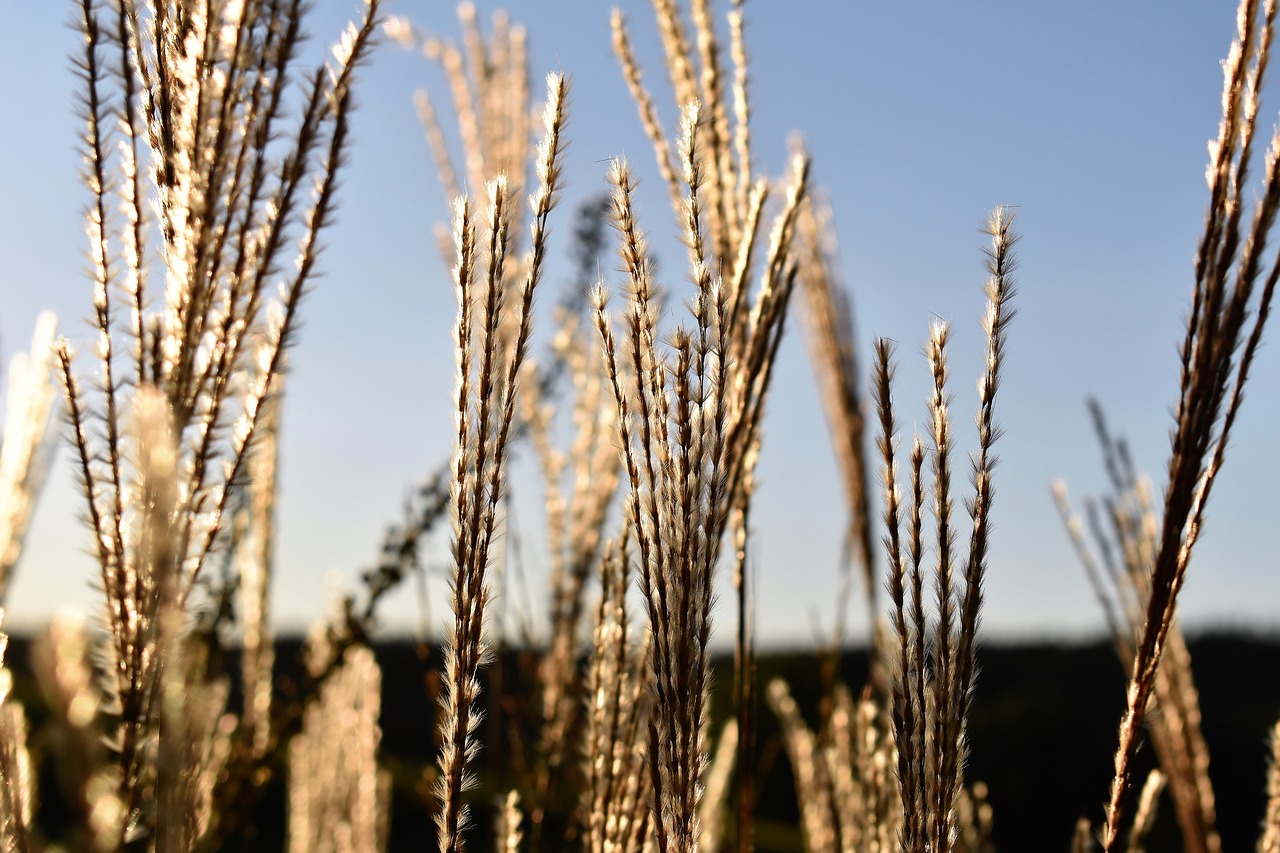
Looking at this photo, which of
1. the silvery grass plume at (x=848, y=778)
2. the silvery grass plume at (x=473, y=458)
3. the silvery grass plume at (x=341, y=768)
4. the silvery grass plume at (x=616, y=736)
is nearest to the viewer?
the silvery grass plume at (x=473, y=458)

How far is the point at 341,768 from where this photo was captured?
215cm

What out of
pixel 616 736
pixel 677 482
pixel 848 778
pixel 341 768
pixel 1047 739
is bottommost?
pixel 1047 739

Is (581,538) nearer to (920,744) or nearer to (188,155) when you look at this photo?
(920,744)

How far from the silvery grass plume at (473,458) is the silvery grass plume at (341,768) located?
4.32ft

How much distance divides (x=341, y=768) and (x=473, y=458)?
5.54 ft

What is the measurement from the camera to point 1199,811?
1350 millimetres

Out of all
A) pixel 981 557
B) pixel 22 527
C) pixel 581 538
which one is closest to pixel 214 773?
pixel 22 527

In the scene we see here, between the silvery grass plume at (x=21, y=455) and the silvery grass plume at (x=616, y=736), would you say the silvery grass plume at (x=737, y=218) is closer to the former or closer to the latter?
the silvery grass plume at (x=616, y=736)

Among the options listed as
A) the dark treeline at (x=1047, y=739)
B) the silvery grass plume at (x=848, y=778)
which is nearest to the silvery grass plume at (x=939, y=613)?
the silvery grass plume at (x=848, y=778)

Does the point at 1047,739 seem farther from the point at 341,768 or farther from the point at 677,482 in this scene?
the point at 677,482

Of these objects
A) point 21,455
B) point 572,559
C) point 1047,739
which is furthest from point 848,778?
point 1047,739

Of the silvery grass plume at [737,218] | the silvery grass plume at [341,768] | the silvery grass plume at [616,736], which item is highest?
the silvery grass plume at [737,218]

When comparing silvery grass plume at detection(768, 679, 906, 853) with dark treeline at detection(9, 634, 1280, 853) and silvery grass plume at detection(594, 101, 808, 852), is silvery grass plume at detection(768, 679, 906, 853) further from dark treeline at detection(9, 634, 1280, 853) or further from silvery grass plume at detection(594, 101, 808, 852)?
dark treeline at detection(9, 634, 1280, 853)

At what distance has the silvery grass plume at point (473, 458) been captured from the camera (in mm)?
702
